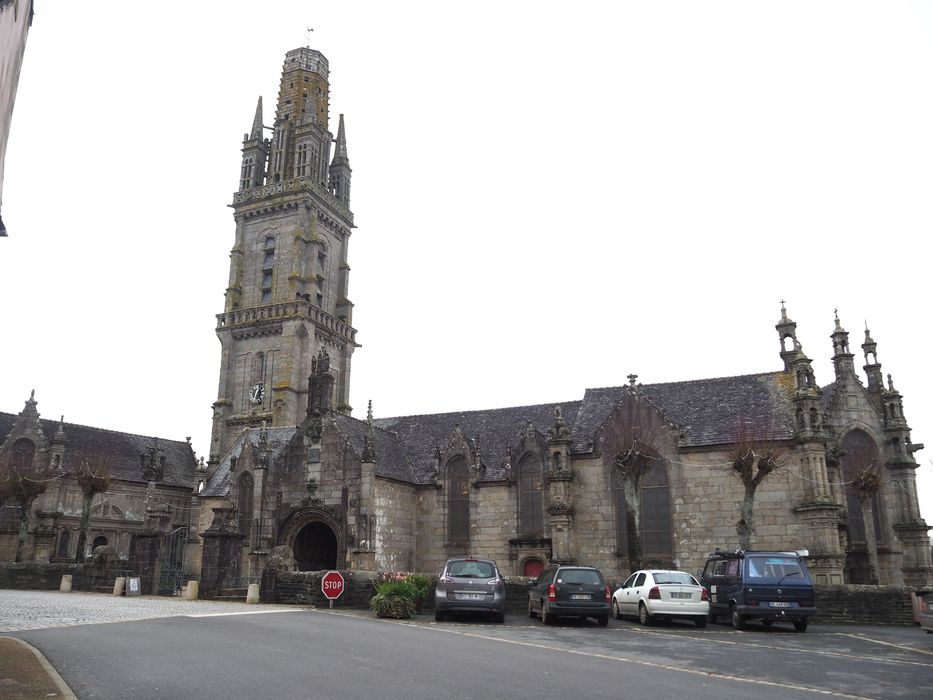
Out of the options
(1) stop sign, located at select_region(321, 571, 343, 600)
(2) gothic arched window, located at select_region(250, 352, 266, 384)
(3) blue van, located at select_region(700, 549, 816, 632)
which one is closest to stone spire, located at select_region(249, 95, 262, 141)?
(2) gothic arched window, located at select_region(250, 352, 266, 384)

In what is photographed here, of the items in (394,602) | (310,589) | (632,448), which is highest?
(632,448)

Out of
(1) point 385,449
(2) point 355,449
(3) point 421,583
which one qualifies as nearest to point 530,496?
(1) point 385,449

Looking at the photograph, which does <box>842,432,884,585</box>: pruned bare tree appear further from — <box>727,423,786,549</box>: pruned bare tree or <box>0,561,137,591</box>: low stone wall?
<box>0,561,137,591</box>: low stone wall

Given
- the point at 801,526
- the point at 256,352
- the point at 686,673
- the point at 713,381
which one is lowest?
the point at 686,673

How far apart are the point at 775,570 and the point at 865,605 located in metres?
5.07

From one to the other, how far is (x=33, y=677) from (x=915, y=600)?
2041cm

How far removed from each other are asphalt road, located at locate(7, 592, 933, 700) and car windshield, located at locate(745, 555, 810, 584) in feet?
4.30

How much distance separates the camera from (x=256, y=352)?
61844 mm

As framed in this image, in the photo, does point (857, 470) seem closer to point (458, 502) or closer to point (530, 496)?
point (530, 496)

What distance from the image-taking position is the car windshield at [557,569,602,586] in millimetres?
19547

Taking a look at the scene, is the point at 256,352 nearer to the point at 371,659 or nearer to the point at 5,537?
the point at 5,537

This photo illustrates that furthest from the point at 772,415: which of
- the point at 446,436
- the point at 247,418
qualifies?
the point at 247,418

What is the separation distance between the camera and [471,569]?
66.8ft

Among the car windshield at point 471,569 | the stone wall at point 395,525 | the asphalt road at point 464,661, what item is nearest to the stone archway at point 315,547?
the stone wall at point 395,525
